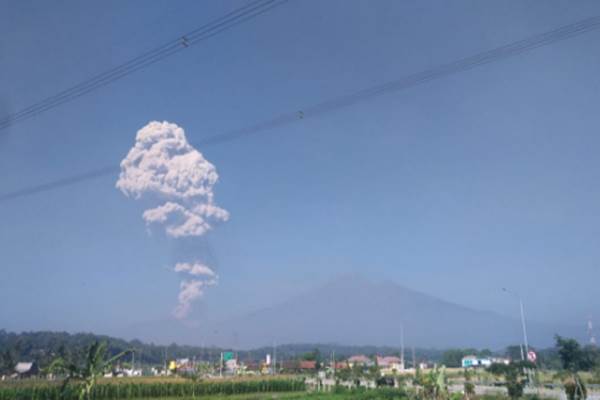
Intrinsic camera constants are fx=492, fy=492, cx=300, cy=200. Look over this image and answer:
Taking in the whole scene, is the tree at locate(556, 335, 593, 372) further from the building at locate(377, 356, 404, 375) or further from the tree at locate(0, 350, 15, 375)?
the tree at locate(0, 350, 15, 375)

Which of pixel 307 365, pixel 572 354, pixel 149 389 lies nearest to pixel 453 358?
pixel 307 365

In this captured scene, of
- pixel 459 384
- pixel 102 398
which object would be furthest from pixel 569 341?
pixel 102 398

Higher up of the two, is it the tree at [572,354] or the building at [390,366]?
the tree at [572,354]

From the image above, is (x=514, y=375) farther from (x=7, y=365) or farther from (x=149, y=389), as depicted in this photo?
(x=7, y=365)

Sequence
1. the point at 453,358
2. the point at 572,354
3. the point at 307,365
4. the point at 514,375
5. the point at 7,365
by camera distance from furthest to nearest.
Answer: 1. the point at 453,358
2. the point at 307,365
3. the point at 7,365
4. the point at 572,354
5. the point at 514,375

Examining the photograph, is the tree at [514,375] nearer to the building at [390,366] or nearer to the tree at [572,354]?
the tree at [572,354]

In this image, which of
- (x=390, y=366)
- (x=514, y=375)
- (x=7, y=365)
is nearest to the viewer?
(x=514, y=375)

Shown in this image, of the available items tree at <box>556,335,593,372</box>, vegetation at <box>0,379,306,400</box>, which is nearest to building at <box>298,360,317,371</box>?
vegetation at <box>0,379,306,400</box>

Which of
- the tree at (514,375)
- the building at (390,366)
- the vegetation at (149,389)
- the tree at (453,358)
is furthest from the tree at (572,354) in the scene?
the tree at (453,358)

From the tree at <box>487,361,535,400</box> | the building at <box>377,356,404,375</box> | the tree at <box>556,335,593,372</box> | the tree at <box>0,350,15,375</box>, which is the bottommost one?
the building at <box>377,356,404,375</box>

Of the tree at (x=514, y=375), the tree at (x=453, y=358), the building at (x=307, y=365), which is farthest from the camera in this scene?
the tree at (x=453, y=358)

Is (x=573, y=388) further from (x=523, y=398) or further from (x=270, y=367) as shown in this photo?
(x=270, y=367)
